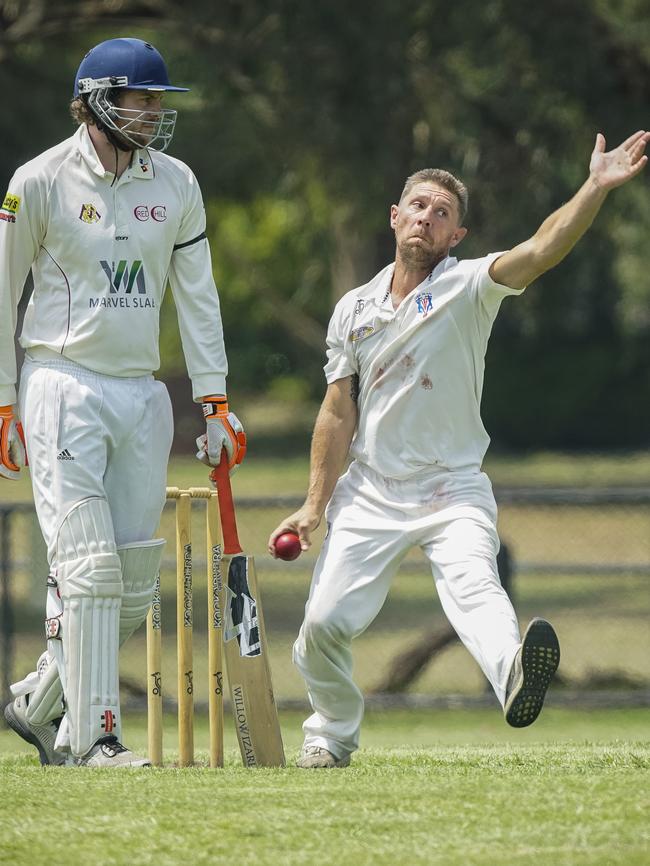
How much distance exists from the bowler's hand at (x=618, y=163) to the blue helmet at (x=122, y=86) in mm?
1301

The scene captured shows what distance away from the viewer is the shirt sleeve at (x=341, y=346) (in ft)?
17.4

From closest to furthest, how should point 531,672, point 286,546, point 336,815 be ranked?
point 336,815
point 531,672
point 286,546

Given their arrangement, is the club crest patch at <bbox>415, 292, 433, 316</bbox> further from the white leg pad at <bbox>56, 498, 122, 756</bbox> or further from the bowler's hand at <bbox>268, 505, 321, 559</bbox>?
the white leg pad at <bbox>56, 498, 122, 756</bbox>

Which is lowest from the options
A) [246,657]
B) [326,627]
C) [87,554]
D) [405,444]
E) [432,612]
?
[432,612]

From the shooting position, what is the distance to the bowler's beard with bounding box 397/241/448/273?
17.2 ft

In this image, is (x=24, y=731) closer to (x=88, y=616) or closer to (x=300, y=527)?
(x=88, y=616)

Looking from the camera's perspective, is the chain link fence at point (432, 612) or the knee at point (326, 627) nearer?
the knee at point (326, 627)

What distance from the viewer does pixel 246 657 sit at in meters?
5.26

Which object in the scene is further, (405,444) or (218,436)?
(218,436)

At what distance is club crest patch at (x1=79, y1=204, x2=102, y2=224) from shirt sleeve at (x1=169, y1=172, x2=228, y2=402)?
0.33 m

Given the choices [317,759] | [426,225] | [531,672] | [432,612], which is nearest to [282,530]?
[317,759]

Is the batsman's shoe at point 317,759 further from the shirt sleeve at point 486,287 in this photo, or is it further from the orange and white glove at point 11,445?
the shirt sleeve at point 486,287

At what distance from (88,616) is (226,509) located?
0.58 m

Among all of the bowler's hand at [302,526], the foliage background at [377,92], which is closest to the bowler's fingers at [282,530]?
the bowler's hand at [302,526]
